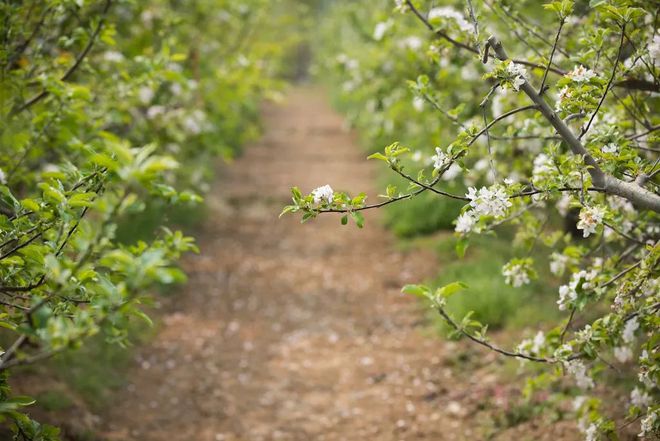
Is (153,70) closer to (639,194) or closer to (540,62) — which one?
(540,62)

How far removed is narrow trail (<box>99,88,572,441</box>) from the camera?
4.22 metres

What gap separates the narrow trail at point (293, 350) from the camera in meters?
4.22

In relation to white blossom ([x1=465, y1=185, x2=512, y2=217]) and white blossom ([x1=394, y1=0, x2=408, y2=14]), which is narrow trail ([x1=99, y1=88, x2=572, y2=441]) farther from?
white blossom ([x1=394, y1=0, x2=408, y2=14])

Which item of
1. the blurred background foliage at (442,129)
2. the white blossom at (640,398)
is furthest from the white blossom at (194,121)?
the white blossom at (640,398)

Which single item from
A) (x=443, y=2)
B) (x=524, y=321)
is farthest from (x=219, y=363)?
(x=443, y=2)

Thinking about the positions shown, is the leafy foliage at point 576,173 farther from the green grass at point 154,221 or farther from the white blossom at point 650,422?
the green grass at point 154,221

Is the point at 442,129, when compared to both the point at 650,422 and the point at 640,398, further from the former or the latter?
the point at 650,422

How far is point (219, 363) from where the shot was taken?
16.9 ft

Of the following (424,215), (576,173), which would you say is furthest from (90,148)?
(424,215)

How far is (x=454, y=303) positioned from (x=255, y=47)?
5.16 meters

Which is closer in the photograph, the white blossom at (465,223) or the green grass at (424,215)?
the white blossom at (465,223)

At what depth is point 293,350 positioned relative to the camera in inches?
212

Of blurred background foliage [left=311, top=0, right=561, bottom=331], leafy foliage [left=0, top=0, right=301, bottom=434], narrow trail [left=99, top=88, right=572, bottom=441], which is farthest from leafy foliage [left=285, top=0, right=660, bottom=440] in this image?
narrow trail [left=99, top=88, right=572, bottom=441]

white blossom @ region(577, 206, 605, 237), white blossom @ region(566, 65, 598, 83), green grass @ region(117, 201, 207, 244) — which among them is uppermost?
green grass @ region(117, 201, 207, 244)
